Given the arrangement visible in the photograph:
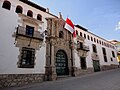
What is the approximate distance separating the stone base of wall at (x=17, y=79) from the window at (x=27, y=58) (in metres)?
0.92

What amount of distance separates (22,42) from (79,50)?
8649 mm

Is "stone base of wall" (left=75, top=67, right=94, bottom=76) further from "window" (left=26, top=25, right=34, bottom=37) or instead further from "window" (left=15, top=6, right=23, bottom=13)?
"window" (left=15, top=6, right=23, bottom=13)

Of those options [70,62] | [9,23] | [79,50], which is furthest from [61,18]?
[9,23]

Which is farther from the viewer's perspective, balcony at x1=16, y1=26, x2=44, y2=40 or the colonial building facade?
balcony at x1=16, y1=26, x2=44, y2=40

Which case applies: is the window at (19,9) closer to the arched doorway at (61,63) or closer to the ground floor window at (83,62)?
the arched doorway at (61,63)

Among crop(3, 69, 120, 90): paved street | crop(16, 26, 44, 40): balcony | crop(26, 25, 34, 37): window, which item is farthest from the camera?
crop(26, 25, 34, 37): window

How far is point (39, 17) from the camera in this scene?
39.8 feet

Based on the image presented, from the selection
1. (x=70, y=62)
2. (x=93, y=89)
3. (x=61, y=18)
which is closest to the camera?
(x=93, y=89)

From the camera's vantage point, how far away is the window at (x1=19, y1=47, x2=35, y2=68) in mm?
9477

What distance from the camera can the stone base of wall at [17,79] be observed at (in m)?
7.98

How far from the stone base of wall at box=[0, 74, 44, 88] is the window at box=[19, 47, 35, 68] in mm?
918

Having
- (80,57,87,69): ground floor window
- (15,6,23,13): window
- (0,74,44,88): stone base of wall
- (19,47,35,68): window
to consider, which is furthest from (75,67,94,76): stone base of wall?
(15,6,23,13): window

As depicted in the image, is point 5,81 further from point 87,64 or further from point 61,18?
point 87,64

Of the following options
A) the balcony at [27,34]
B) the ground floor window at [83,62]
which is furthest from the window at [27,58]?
the ground floor window at [83,62]
